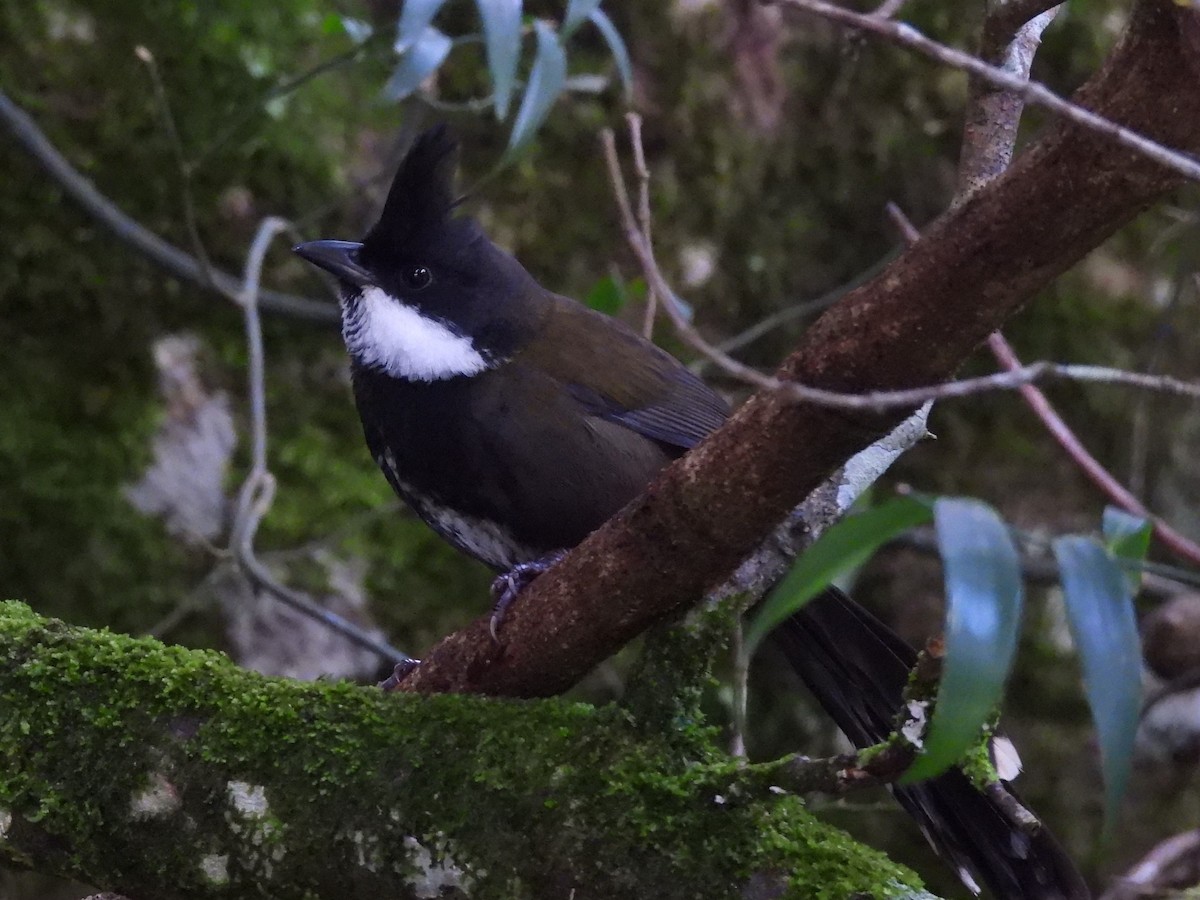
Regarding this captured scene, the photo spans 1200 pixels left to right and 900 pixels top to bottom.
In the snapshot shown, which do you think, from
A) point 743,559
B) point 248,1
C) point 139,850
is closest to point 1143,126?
point 743,559

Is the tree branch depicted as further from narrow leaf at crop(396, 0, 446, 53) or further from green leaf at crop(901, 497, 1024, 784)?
narrow leaf at crop(396, 0, 446, 53)

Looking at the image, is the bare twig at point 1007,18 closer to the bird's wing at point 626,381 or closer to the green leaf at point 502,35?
the green leaf at point 502,35

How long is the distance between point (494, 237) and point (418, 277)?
1055mm

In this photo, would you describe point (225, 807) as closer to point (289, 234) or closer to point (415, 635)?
point (415, 635)

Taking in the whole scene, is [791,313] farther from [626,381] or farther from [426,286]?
[426,286]

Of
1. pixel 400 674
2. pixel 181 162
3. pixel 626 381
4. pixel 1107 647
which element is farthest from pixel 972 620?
pixel 181 162

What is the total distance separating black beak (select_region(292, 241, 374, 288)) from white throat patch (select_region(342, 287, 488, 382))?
0.12ft

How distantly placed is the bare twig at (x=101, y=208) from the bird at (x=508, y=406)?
0.71 m

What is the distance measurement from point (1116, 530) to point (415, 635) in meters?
2.49

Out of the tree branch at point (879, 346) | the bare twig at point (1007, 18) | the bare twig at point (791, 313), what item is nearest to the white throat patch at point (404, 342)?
the tree branch at point (879, 346)

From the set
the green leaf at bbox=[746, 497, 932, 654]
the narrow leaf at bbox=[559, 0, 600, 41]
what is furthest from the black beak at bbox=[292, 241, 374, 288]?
the green leaf at bbox=[746, 497, 932, 654]

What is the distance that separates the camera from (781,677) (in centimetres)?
382

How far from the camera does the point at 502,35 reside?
2277 millimetres

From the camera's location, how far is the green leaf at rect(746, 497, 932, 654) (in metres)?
1.07
